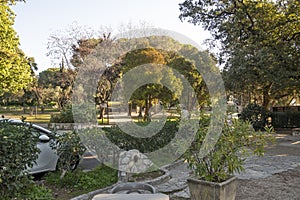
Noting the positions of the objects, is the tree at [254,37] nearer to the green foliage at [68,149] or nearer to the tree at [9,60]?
the tree at [9,60]

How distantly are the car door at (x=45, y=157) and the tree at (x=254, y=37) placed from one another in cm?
945

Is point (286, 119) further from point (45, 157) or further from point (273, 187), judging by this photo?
point (45, 157)

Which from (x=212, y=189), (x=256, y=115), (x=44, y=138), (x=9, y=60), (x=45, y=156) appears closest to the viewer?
(x=212, y=189)

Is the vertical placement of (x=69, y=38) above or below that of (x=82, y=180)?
above

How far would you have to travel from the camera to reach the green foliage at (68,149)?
461 centimetres

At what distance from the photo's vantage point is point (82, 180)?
15.2ft

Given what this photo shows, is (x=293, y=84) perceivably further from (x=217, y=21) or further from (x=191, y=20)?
(x=191, y=20)

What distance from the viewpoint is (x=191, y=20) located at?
14.5m

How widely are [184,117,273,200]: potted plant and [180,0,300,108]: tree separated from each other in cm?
911

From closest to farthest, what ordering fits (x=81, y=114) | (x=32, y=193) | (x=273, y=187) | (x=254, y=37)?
(x=32, y=193)
(x=273, y=187)
(x=81, y=114)
(x=254, y=37)

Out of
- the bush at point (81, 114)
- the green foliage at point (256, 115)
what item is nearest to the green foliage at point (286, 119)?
the green foliage at point (256, 115)

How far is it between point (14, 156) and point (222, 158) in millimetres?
2758

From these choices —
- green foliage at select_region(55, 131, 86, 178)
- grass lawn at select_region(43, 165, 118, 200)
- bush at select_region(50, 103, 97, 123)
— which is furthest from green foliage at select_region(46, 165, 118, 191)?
bush at select_region(50, 103, 97, 123)

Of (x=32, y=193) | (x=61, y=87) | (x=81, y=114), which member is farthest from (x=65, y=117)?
(x=61, y=87)
